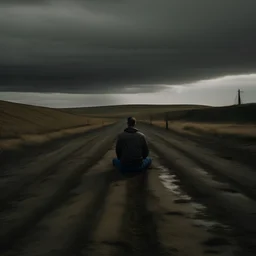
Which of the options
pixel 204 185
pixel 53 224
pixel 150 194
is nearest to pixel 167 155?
pixel 204 185

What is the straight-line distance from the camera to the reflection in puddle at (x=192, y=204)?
8520 millimetres

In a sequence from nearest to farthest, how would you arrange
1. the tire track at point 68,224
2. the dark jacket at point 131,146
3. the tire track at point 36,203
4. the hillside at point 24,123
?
the tire track at point 68,224 → the tire track at point 36,203 → the dark jacket at point 131,146 → the hillside at point 24,123

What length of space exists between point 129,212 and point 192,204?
1531mm

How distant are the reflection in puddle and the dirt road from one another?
2 centimetres

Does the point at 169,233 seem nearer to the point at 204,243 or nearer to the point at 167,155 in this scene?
the point at 204,243

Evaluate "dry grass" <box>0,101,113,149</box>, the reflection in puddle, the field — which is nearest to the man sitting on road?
the field

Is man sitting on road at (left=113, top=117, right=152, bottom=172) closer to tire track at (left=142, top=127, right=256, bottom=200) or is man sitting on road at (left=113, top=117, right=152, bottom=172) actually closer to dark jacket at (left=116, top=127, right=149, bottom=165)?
dark jacket at (left=116, top=127, right=149, bottom=165)

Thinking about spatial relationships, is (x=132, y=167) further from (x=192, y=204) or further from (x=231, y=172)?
(x=192, y=204)

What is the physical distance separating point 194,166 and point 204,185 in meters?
4.77

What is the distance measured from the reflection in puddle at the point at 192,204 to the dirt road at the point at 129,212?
2 centimetres

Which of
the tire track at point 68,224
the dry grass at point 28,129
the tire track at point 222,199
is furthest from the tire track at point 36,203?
the dry grass at point 28,129

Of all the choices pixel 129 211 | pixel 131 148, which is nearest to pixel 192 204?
pixel 129 211

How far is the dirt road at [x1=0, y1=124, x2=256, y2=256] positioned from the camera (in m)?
7.22

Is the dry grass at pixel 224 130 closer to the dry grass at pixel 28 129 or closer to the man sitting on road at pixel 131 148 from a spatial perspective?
the dry grass at pixel 28 129
